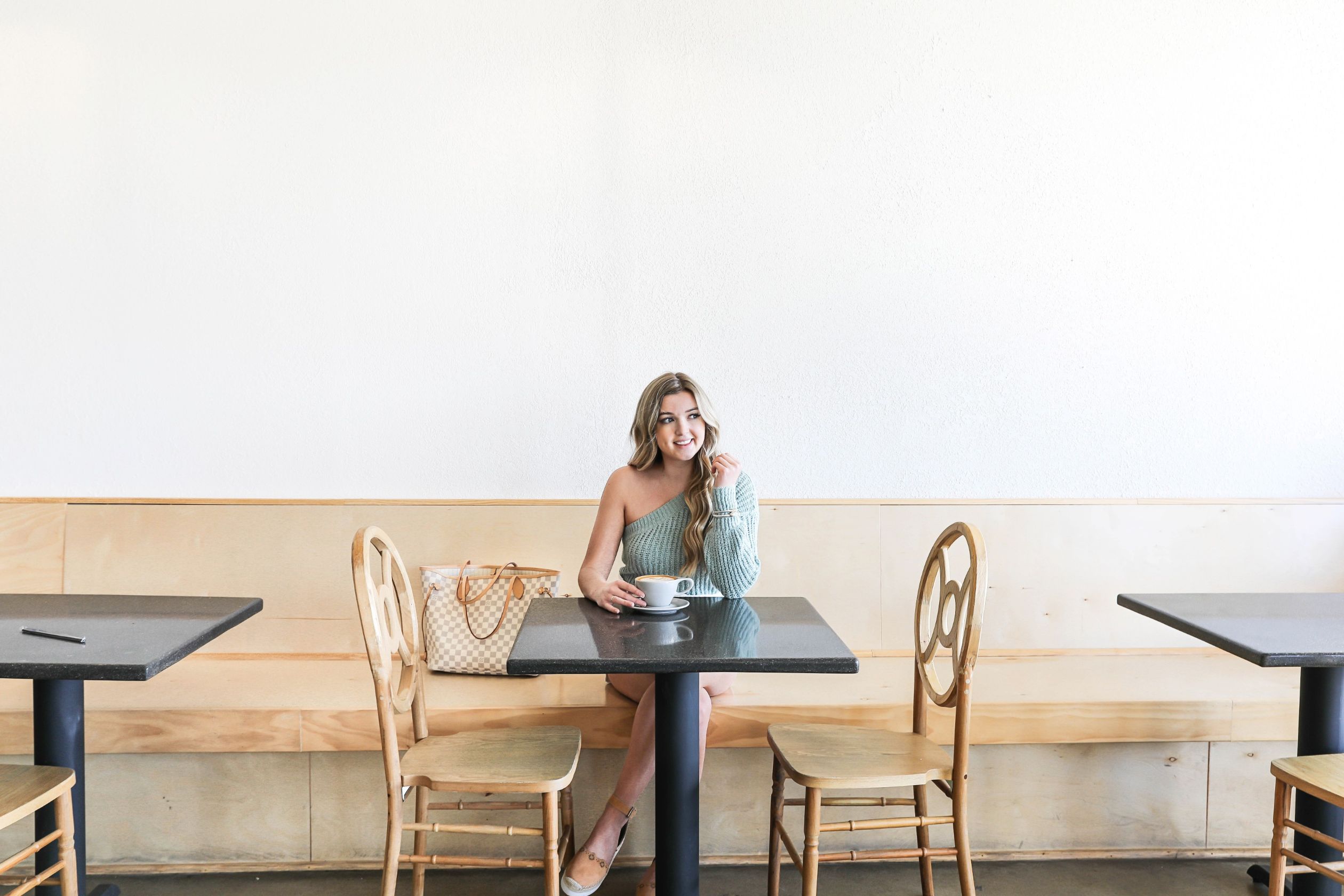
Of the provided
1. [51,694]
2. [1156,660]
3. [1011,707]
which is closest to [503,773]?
[51,694]

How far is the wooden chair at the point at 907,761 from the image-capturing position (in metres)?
1.97

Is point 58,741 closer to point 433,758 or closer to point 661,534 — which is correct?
point 433,758

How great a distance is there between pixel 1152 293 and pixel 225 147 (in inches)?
116

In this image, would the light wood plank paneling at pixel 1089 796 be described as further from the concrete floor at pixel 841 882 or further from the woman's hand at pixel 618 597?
the woman's hand at pixel 618 597

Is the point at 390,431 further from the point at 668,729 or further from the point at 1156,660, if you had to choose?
the point at 1156,660

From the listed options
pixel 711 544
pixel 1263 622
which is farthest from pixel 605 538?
pixel 1263 622

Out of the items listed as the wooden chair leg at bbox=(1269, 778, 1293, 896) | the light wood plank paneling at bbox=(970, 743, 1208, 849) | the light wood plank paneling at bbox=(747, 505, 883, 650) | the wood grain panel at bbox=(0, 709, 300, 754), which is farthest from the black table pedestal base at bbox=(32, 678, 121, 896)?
the wooden chair leg at bbox=(1269, 778, 1293, 896)

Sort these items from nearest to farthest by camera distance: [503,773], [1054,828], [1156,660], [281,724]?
1. [503,773]
2. [281,724]
3. [1054,828]
4. [1156,660]

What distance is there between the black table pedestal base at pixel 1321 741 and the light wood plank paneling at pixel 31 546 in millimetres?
3387

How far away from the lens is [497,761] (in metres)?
2.03

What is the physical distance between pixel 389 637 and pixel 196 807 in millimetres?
806

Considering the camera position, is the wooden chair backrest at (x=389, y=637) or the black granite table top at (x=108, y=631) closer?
the black granite table top at (x=108, y=631)

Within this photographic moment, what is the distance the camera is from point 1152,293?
123 inches

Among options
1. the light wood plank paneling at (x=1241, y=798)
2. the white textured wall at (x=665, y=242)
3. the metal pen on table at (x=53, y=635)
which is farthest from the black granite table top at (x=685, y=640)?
the light wood plank paneling at (x=1241, y=798)
